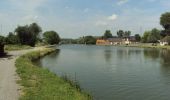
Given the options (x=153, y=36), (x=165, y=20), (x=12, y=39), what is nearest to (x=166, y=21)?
(x=165, y=20)

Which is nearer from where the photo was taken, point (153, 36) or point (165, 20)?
point (165, 20)

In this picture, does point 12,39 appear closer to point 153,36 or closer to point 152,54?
point 152,54

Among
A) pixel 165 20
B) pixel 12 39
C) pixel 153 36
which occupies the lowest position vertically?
pixel 12 39

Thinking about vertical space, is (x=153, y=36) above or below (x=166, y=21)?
below

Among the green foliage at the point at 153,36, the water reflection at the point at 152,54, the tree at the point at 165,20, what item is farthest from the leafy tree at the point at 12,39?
the green foliage at the point at 153,36

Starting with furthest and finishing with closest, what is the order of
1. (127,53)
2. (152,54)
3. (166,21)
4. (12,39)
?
(166,21) < (12,39) < (127,53) < (152,54)

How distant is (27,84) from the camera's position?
19.9 metres

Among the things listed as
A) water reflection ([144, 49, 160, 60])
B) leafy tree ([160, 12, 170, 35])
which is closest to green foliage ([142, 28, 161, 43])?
leafy tree ([160, 12, 170, 35])

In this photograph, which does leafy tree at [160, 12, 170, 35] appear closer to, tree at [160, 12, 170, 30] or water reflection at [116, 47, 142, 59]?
tree at [160, 12, 170, 30]

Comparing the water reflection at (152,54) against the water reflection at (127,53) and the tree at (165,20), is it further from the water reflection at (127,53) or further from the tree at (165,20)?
the tree at (165,20)

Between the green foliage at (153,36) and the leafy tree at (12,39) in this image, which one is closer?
the leafy tree at (12,39)

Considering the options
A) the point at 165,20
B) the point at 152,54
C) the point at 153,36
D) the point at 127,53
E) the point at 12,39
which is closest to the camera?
the point at 152,54

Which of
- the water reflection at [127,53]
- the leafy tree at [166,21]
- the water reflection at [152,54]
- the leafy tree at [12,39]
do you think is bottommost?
the water reflection at [127,53]

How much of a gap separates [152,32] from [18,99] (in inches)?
6667
